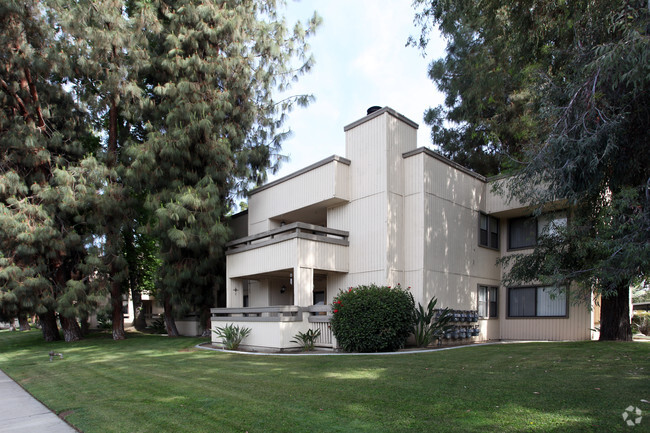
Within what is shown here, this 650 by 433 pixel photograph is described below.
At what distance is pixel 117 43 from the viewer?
1877 centimetres

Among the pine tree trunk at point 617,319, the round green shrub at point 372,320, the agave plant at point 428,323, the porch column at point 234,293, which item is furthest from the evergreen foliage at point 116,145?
the pine tree trunk at point 617,319

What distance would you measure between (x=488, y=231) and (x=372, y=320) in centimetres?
799

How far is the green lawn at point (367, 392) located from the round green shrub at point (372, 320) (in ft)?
4.65

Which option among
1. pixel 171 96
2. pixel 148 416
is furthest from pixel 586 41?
pixel 171 96

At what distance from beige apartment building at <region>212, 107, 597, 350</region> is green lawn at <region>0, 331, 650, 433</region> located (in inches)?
151

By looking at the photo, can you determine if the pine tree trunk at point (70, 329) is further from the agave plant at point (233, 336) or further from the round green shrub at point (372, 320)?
the round green shrub at point (372, 320)

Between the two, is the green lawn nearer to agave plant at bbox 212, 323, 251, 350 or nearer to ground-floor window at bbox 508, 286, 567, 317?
agave plant at bbox 212, 323, 251, 350

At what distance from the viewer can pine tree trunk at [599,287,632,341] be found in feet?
44.7

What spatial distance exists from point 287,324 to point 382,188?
17.7ft

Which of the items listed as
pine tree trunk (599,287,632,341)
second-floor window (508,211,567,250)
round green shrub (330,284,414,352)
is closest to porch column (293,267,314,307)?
round green shrub (330,284,414,352)

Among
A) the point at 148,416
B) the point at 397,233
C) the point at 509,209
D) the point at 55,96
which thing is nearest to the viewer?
the point at 148,416

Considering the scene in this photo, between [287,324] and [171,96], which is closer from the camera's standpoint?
[287,324]

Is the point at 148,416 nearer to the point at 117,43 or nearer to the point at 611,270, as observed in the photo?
the point at 611,270

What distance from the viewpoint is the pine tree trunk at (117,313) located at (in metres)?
21.3
